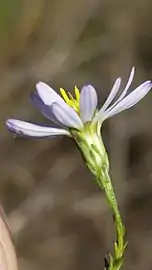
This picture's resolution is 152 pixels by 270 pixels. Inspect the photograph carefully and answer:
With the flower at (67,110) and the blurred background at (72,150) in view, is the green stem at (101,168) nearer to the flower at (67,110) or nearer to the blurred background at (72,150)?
the flower at (67,110)

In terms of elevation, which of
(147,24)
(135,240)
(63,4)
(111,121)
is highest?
(63,4)

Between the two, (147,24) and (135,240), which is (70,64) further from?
(135,240)

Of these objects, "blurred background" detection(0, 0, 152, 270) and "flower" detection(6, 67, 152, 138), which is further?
"blurred background" detection(0, 0, 152, 270)

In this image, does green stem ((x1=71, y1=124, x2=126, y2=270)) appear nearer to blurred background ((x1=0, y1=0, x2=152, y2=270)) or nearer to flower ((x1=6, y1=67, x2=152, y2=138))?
flower ((x1=6, y1=67, x2=152, y2=138))

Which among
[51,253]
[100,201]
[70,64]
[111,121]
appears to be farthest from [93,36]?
[51,253]

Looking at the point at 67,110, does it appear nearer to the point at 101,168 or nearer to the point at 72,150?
the point at 101,168

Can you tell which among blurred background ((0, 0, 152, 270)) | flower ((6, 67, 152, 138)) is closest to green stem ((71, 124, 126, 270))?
flower ((6, 67, 152, 138))
